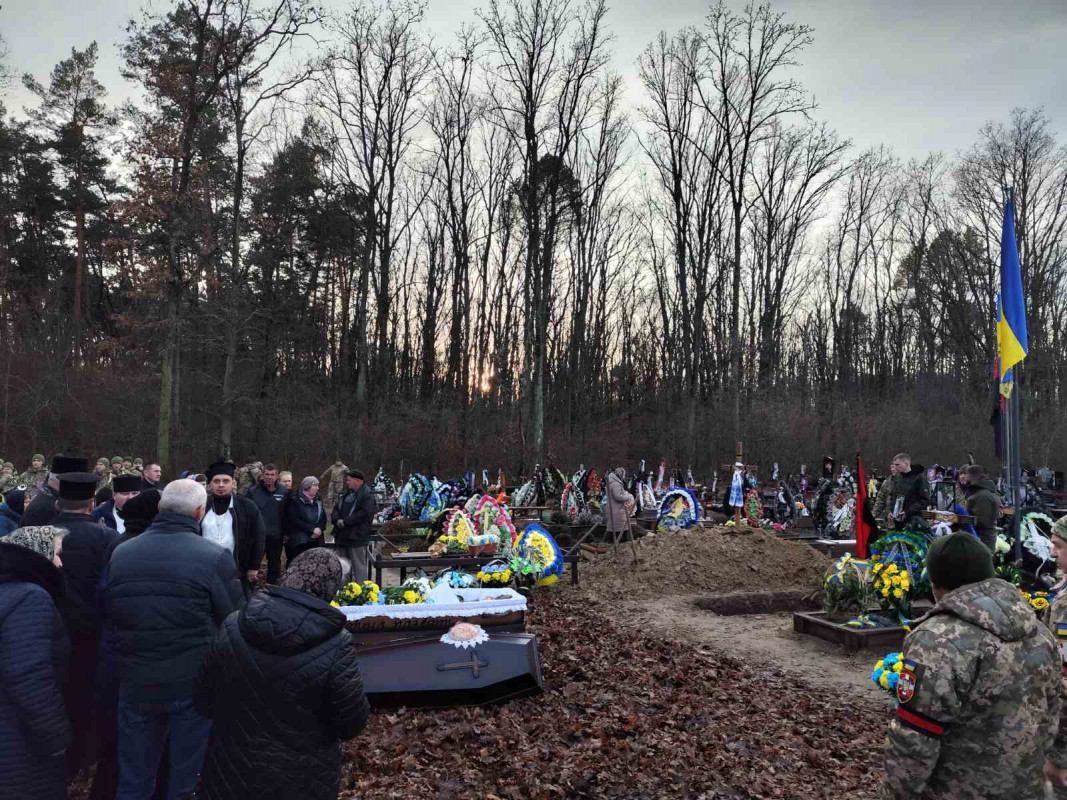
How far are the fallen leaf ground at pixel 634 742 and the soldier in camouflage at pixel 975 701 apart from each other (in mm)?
2649

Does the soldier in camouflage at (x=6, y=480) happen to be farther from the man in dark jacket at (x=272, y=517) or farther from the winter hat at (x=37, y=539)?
the winter hat at (x=37, y=539)

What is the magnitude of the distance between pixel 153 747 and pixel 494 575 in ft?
20.9

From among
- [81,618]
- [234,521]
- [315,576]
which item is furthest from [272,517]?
[315,576]

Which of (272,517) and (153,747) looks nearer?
(153,747)

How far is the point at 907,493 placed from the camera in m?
10.7

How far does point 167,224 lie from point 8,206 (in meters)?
14.1

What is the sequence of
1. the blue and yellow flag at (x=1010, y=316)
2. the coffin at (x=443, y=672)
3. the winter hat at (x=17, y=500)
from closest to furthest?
the coffin at (x=443, y=672)
the blue and yellow flag at (x=1010, y=316)
the winter hat at (x=17, y=500)

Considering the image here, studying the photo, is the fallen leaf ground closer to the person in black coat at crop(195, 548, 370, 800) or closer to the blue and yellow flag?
the person in black coat at crop(195, 548, 370, 800)

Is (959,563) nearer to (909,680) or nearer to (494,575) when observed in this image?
(909,680)

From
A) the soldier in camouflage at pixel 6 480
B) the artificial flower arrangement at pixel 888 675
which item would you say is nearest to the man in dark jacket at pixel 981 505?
the artificial flower arrangement at pixel 888 675

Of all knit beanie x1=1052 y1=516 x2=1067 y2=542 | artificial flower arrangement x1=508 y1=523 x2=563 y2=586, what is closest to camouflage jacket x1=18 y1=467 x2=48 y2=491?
artificial flower arrangement x1=508 y1=523 x2=563 y2=586

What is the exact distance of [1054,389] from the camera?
3812 cm

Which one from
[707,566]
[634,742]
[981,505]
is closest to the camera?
[634,742]

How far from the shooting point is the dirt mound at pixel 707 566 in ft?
42.6
